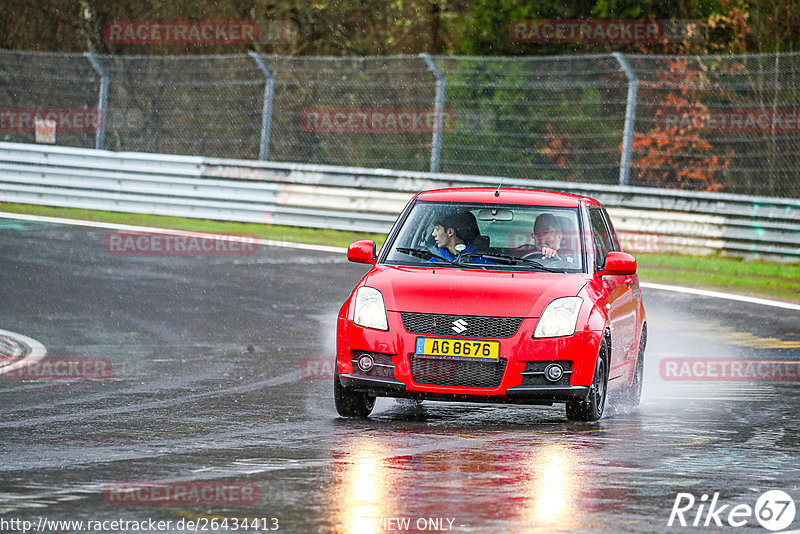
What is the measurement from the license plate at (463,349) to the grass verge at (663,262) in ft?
30.7

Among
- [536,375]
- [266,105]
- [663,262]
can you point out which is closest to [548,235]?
[536,375]

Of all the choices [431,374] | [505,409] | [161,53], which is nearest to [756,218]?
[505,409]

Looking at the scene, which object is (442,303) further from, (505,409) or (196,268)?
(196,268)

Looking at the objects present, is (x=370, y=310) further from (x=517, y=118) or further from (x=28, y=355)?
(x=517, y=118)

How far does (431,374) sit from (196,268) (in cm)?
953

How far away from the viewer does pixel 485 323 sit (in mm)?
9016

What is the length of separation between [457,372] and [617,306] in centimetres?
165

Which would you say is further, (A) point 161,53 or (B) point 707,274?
(A) point 161,53

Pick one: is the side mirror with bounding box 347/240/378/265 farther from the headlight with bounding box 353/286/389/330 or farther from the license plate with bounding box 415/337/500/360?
the license plate with bounding box 415/337/500/360

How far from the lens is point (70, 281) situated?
16.5 m

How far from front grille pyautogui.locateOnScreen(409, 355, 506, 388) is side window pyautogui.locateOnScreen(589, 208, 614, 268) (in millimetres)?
1528

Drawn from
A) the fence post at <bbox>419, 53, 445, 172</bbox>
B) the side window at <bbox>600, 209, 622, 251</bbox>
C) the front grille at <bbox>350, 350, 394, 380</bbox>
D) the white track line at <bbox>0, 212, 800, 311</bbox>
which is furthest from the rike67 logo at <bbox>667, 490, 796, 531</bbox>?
the fence post at <bbox>419, 53, 445, 172</bbox>

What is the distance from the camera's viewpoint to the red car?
900cm

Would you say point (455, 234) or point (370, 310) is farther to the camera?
point (455, 234)
